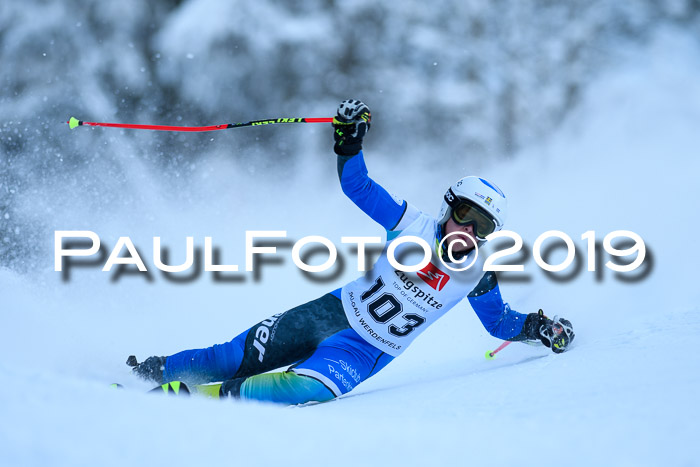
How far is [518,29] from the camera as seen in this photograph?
7656 mm

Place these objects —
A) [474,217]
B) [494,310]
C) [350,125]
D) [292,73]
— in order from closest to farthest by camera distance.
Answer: [350,125] < [474,217] < [494,310] < [292,73]

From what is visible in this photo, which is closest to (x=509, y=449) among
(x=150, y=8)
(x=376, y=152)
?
(x=376, y=152)

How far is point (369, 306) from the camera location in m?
3.09

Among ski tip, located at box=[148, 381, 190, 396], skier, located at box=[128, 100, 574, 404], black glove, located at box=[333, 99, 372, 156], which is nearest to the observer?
ski tip, located at box=[148, 381, 190, 396]

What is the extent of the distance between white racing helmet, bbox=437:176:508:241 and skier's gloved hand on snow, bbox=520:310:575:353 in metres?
0.58

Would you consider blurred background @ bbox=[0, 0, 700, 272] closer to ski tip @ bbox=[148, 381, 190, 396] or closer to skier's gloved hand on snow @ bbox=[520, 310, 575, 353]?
skier's gloved hand on snow @ bbox=[520, 310, 575, 353]

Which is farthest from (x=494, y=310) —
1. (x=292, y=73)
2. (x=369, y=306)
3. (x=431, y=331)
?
(x=292, y=73)

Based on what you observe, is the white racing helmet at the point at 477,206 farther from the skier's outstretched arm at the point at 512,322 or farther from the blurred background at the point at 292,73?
the blurred background at the point at 292,73

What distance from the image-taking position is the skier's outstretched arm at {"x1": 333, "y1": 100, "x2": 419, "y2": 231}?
9.53ft

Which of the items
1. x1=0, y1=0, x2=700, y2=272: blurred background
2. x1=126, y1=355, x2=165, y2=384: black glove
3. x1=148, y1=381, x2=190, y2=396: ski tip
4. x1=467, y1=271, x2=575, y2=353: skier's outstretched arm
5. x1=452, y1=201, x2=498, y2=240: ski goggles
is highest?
x1=0, y1=0, x2=700, y2=272: blurred background

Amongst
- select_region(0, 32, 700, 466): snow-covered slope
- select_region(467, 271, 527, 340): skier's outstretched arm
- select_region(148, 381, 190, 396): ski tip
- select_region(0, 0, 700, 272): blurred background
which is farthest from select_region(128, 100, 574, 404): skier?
select_region(0, 0, 700, 272): blurred background

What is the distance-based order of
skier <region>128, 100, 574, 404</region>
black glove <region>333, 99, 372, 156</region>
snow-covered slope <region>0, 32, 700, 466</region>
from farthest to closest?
skier <region>128, 100, 574, 404</region>
black glove <region>333, 99, 372, 156</region>
snow-covered slope <region>0, 32, 700, 466</region>

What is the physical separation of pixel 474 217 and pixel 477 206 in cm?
6

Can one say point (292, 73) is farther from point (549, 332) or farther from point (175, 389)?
point (175, 389)
